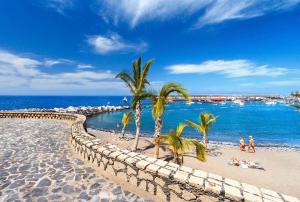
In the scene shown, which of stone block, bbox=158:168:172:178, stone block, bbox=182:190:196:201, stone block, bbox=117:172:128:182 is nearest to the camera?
stone block, bbox=182:190:196:201

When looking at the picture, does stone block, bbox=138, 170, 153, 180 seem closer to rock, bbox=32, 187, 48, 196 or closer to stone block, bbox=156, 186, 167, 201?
stone block, bbox=156, 186, 167, 201

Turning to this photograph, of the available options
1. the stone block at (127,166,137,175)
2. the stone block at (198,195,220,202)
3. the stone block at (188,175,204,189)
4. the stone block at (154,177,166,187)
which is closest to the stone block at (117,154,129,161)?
the stone block at (127,166,137,175)

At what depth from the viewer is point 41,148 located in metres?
9.52

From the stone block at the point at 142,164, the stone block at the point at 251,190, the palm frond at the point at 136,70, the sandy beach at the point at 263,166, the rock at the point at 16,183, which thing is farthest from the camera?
the palm frond at the point at 136,70

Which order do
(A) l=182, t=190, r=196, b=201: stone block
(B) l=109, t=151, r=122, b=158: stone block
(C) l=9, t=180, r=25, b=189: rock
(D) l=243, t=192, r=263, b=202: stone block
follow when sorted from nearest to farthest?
(D) l=243, t=192, r=263, b=202: stone block
(A) l=182, t=190, r=196, b=201: stone block
(C) l=9, t=180, r=25, b=189: rock
(B) l=109, t=151, r=122, b=158: stone block

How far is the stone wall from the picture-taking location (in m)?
3.88

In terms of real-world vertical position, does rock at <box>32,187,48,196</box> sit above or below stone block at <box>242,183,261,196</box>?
below

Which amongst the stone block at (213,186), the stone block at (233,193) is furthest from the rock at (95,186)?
the stone block at (233,193)

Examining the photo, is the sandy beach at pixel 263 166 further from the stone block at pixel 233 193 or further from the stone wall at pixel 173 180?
the stone block at pixel 233 193

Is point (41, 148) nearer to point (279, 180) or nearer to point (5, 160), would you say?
point (5, 160)

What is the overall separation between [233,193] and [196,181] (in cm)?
75

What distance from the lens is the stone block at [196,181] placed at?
13.6 ft

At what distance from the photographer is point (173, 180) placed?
14.8 feet

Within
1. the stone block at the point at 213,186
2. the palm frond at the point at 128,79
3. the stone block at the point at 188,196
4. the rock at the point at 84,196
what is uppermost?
the palm frond at the point at 128,79
